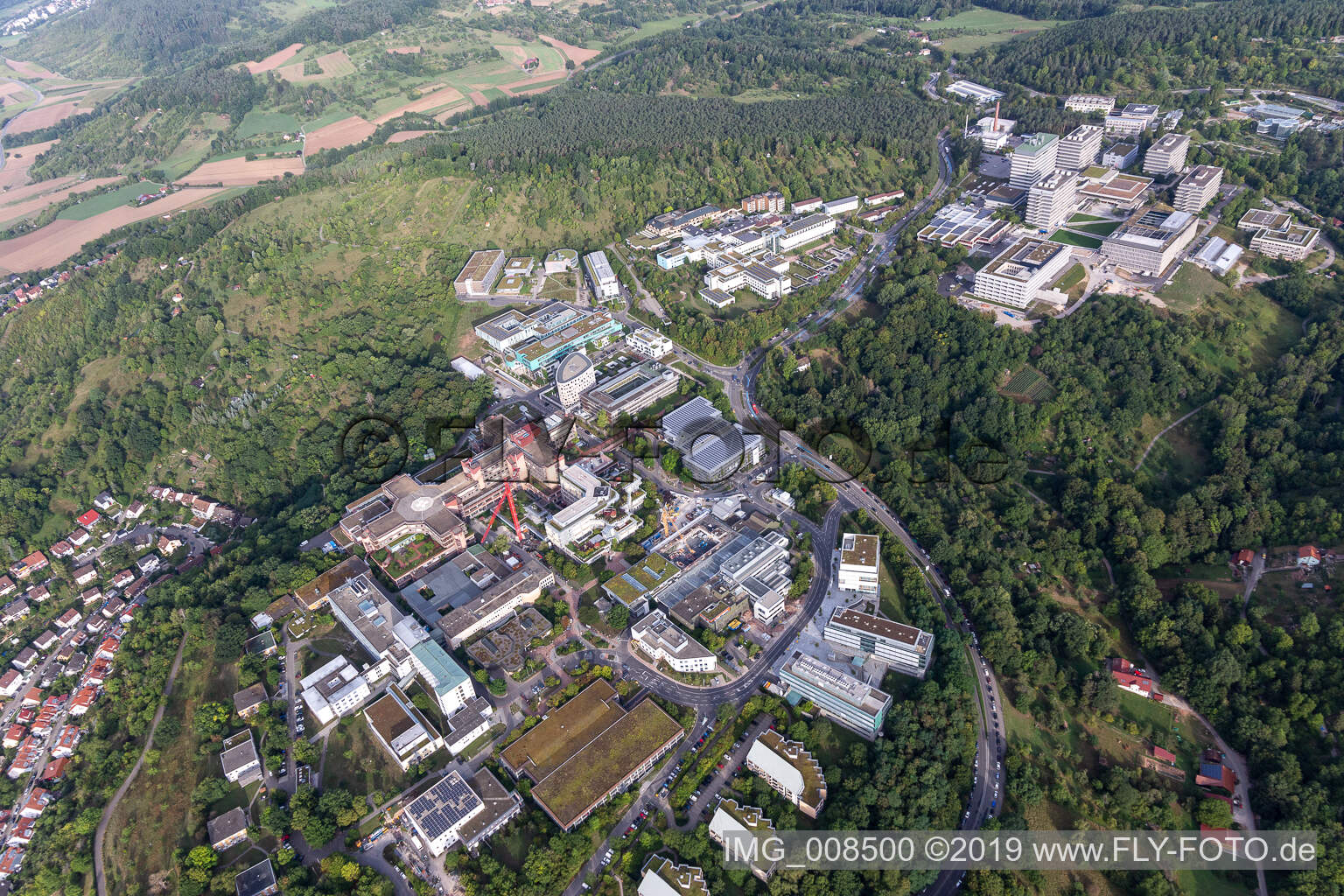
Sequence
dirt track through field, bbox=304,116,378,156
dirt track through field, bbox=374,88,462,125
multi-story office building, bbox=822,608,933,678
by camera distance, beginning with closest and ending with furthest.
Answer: multi-story office building, bbox=822,608,933,678 → dirt track through field, bbox=304,116,378,156 → dirt track through field, bbox=374,88,462,125

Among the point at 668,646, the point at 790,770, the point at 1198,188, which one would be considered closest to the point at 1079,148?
the point at 1198,188

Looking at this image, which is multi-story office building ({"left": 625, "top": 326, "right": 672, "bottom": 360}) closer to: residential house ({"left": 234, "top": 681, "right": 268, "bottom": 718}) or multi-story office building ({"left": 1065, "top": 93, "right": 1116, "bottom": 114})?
residential house ({"left": 234, "top": 681, "right": 268, "bottom": 718})

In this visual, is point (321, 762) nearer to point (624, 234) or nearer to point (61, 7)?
point (624, 234)

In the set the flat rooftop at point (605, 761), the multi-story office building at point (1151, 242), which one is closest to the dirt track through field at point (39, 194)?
the flat rooftop at point (605, 761)

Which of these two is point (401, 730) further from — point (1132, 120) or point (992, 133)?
point (1132, 120)

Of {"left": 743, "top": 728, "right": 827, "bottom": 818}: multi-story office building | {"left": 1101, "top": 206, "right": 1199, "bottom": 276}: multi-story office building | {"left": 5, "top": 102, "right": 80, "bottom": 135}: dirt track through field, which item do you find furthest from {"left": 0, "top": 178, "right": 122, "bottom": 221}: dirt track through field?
{"left": 1101, "top": 206, "right": 1199, "bottom": 276}: multi-story office building

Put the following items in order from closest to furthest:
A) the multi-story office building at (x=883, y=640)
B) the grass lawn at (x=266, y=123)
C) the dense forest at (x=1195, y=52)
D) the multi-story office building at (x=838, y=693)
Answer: the multi-story office building at (x=838, y=693) < the multi-story office building at (x=883, y=640) < the dense forest at (x=1195, y=52) < the grass lawn at (x=266, y=123)

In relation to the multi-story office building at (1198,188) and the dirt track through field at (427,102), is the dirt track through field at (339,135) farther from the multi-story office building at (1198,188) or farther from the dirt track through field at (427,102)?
the multi-story office building at (1198,188)
